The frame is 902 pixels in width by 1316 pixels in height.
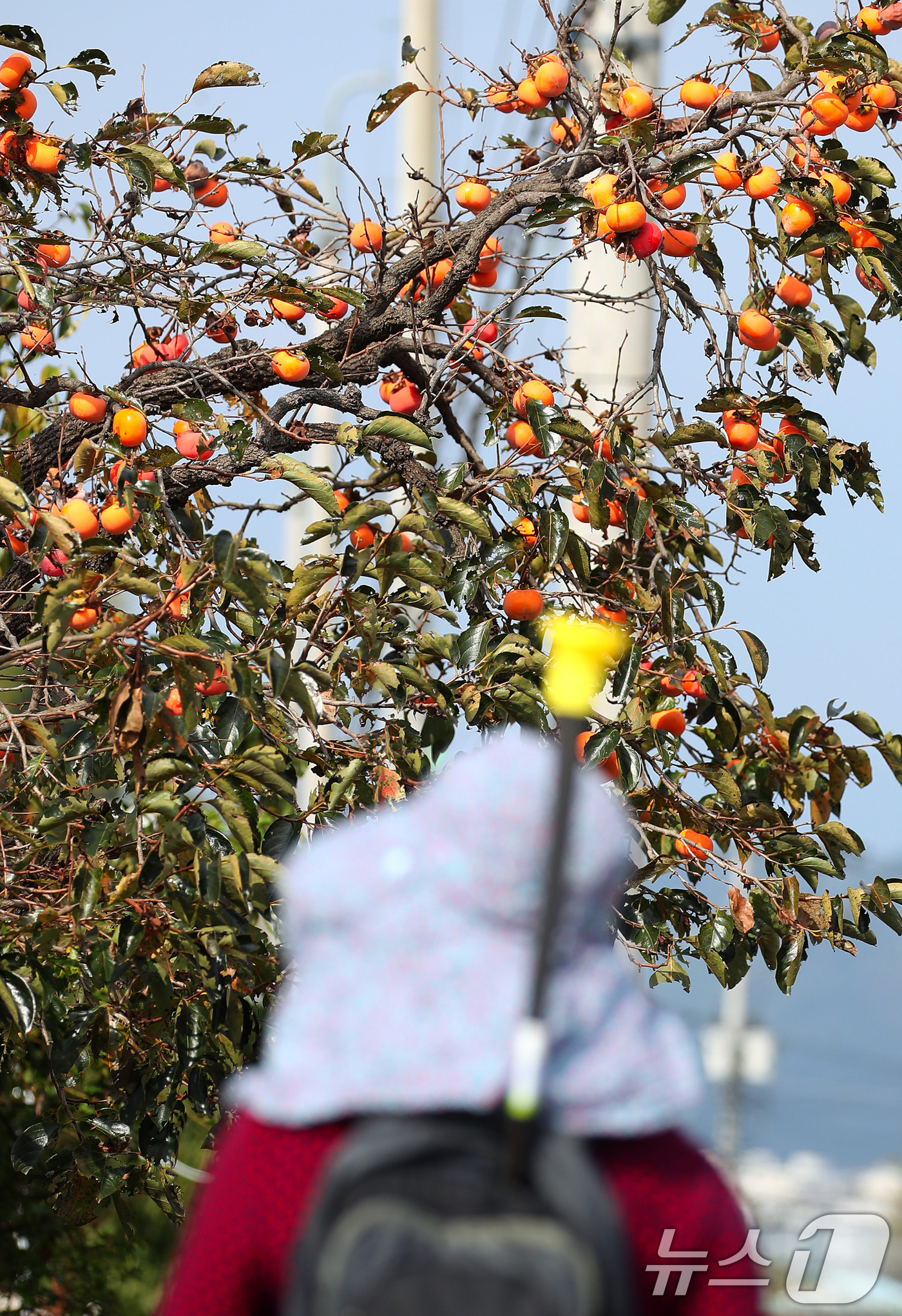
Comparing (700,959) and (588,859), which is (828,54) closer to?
(700,959)

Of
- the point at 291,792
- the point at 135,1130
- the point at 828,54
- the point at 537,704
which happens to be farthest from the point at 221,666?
the point at 828,54

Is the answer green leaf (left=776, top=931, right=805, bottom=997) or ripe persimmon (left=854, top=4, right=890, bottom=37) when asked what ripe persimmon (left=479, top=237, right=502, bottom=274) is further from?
green leaf (left=776, top=931, right=805, bottom=997)

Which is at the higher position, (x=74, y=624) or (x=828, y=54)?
(x=828, y=54)

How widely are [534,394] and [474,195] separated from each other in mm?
515

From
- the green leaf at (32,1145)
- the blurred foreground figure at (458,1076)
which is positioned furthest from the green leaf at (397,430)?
the blurred foreground figure at (458,1076)

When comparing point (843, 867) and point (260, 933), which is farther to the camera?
point (843, 867)

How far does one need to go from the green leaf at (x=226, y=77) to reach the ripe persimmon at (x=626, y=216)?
788 millimetres

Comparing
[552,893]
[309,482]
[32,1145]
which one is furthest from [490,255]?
[552,893]

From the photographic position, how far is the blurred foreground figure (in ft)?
2.96

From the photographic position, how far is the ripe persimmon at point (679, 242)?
2838 mm

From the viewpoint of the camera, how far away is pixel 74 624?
2.46m

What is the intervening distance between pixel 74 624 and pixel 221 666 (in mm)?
→ 396

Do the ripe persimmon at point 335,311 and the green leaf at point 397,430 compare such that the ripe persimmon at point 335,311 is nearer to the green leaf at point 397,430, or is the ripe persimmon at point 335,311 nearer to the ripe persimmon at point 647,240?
the green leaf at point 397,430

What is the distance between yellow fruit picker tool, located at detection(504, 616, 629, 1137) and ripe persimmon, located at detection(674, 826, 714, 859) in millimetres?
1673
